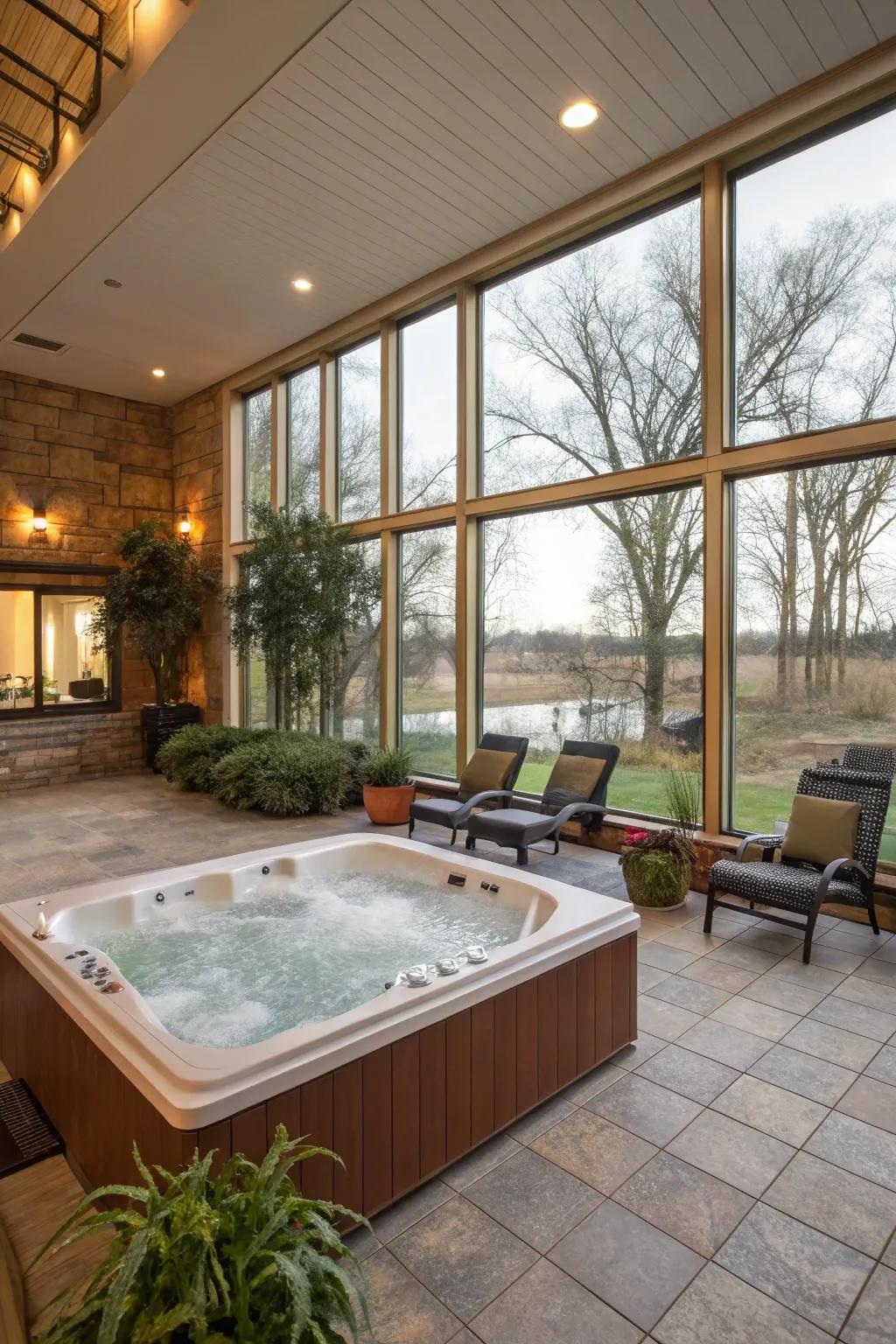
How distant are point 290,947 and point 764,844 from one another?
2.61m

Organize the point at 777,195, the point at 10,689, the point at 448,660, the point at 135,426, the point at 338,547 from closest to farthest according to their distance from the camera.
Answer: the point at 777,195 < the point at 448,660 < the point at 338,547 < the point at 10,689 < the point at 135,426

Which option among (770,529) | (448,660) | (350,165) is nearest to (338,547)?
(448,660)

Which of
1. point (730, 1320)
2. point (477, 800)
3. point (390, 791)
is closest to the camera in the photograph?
point (730, 1320)

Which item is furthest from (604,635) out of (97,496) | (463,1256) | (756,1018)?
(97,496)

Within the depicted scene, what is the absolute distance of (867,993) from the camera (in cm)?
341

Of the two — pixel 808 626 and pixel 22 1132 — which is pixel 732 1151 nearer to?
pixel 22 1132

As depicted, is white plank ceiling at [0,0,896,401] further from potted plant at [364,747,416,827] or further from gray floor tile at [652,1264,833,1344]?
gray floor tile at [652,1264,833,1344]

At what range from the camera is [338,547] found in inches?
296

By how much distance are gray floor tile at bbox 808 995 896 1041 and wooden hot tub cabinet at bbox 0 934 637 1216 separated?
877mm

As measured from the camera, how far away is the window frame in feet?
28.8

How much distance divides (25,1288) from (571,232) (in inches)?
256

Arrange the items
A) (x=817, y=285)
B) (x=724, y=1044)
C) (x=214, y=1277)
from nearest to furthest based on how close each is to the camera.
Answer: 1. (x=214, y=1277)
2. (x=724, y=1044)
3. (x=817, y=285)

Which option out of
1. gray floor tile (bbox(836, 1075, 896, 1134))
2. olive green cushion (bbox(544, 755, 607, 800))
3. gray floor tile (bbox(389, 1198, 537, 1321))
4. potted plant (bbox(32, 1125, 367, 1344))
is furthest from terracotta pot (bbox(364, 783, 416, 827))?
potted plant (bbox(32, 1125, 367, 1344))

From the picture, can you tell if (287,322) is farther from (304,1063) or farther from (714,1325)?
(714,1325)
